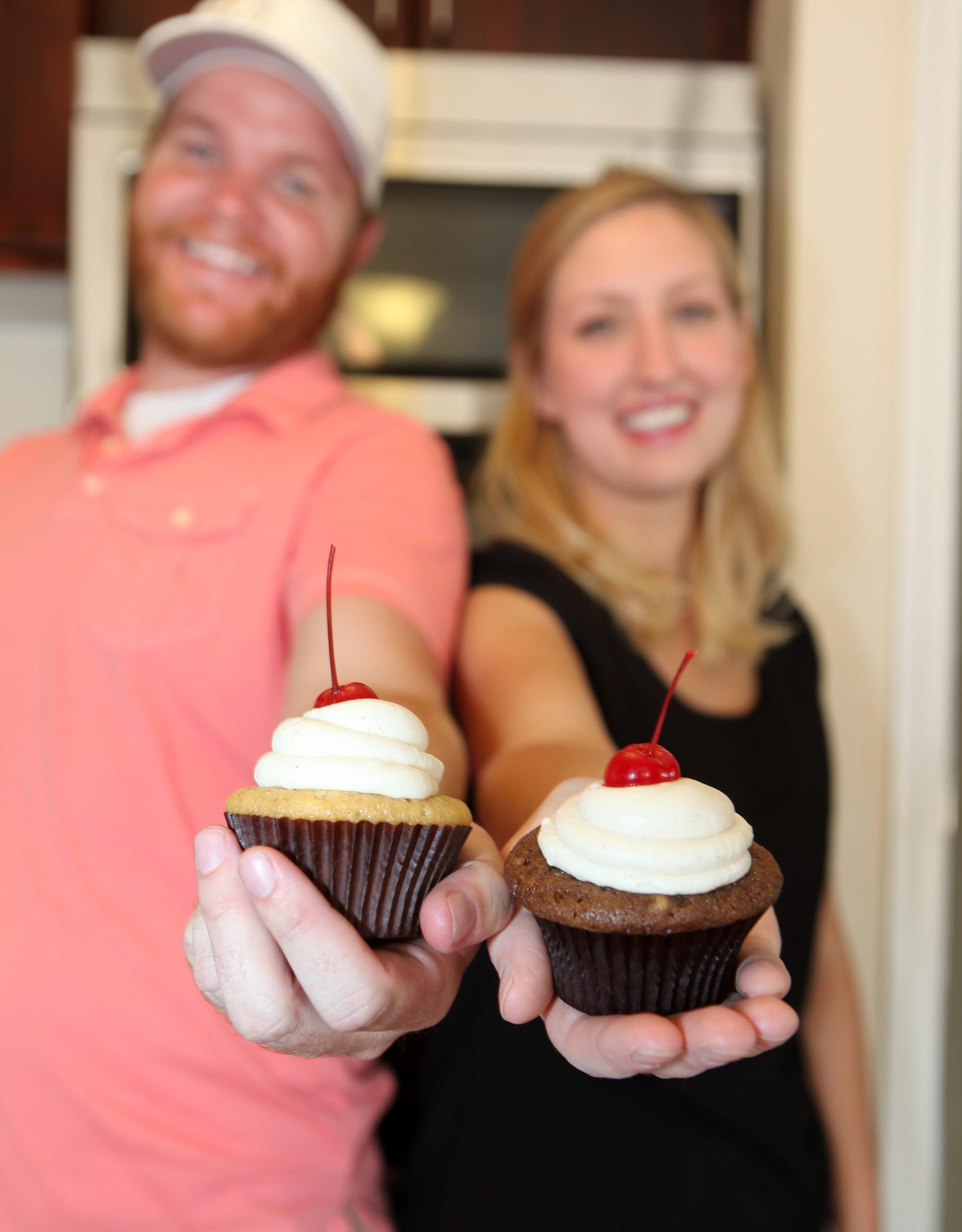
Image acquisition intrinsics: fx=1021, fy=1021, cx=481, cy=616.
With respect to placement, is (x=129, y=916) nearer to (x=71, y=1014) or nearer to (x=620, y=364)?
(x=71, y=1014)

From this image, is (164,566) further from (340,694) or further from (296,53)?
(296,53)

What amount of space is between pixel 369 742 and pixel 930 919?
1595 mm

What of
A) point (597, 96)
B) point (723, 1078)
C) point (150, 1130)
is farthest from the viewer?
point (597, 96)

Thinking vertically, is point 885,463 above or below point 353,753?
above

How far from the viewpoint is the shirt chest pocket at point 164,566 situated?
121cm

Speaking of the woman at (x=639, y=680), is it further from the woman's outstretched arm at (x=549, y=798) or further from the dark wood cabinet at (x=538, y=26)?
the dark wood cabinet at (x=538, y=26)

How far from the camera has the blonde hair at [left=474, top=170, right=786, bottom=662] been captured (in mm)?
1538

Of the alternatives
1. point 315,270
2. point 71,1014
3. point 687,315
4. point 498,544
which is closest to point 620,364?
point 687,315

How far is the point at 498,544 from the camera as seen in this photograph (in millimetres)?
1440

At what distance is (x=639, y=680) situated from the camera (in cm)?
136

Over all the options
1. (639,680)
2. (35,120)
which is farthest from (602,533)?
(35,120)

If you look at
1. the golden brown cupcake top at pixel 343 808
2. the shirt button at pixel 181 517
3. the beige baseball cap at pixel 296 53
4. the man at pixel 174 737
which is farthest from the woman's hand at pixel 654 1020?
the beige baseball cap at pixel 296 53

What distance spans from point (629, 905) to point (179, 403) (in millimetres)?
1167

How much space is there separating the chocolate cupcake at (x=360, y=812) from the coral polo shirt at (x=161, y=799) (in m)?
0.33
